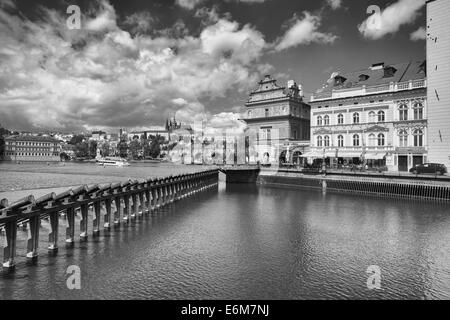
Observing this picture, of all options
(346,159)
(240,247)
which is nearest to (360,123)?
(346,159)

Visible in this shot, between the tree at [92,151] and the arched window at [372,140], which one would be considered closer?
the arched window at [372,140]

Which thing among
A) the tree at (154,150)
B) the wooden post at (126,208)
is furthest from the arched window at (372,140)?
the tree at (154,150)

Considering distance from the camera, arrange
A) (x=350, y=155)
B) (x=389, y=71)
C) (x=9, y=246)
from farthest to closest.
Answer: (x=389, y=71)
(x=350, y=155)
(x=9, y=246)

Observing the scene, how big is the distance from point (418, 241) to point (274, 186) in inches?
1575

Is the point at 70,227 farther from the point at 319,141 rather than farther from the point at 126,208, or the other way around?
the point at 319,141

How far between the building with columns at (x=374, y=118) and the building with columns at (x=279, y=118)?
A: 33.8ft

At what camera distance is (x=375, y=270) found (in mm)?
14047

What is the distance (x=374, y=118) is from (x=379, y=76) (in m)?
8.99

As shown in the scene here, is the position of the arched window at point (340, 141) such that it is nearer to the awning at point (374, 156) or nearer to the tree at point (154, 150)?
the awning at point (374, 156)

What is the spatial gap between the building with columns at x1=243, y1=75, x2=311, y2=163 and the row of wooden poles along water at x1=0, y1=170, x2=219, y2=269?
44185 mm

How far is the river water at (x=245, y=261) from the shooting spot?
11.5 metres

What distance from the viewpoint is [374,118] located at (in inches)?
2176

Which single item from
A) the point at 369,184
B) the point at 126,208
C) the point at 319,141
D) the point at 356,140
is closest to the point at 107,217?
the point at 126,208
